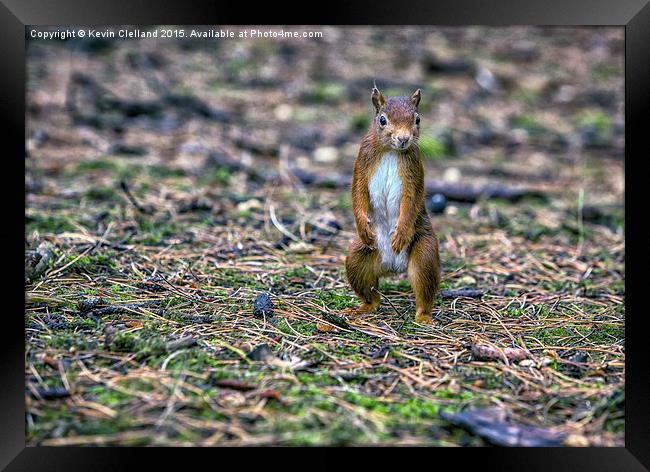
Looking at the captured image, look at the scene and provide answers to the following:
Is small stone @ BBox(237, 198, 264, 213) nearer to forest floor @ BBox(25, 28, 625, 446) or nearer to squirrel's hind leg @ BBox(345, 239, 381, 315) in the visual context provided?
forest floor @ BBox(25, 28, 625, 446)

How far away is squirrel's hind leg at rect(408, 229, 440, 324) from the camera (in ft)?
9.77

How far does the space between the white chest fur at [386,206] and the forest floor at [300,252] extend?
0.25 meters

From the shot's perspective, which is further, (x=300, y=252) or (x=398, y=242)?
(x=300, y=252)

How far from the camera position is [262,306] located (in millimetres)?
3010

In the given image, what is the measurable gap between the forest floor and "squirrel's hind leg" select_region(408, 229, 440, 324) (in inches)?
4.3

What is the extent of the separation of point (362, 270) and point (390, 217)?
0.29m

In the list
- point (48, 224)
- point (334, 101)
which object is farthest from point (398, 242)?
point (334, 101)

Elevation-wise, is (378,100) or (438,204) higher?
(378,100)

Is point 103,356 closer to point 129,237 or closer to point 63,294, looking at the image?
point 63,294

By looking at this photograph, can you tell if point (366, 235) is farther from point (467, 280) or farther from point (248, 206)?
point (248, 206)

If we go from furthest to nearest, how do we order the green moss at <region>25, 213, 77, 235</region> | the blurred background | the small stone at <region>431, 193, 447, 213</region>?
the blurred background, the small stone at <region>431, 193, 447, 213</region>, the green moss at <region>25, 213, 77, 235</region>

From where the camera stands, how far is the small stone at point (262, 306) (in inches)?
117

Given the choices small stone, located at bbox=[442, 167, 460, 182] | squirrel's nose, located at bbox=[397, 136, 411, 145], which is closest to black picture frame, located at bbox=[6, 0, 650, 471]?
squirrel's nose, located at bbox=[397, 136, 411, 145]
